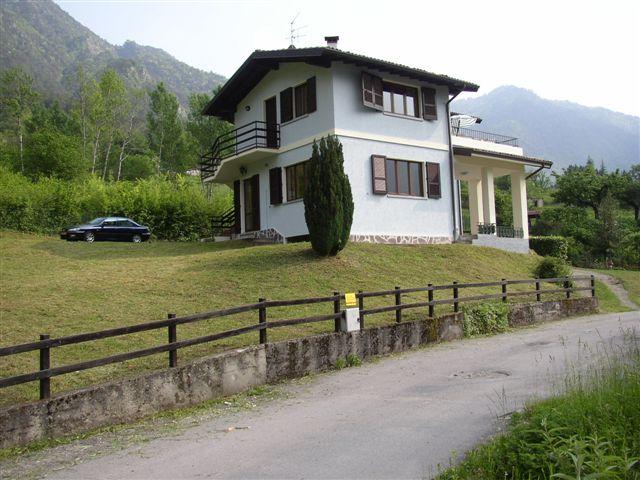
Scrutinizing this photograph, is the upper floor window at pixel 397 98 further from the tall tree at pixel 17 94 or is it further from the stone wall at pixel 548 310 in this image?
the tall tree at pixel 17 94

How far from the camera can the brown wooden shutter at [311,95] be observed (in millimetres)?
22672

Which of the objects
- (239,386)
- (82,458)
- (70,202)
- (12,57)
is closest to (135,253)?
(70,202)

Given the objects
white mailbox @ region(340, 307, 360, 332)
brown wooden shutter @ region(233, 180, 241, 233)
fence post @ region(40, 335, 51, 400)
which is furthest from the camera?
brown wooden shutter @ region(233, 180, 241, 233)

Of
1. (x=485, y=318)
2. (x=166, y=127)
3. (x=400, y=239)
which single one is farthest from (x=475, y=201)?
(x=166, y=127)

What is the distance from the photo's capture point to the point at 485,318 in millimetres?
14758

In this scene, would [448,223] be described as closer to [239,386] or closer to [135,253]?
[135,253]

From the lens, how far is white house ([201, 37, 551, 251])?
22.2m

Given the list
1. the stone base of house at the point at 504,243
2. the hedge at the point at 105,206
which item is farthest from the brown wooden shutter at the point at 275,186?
the hedge at the point at 105,206

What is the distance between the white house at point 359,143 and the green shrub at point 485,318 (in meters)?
7.48

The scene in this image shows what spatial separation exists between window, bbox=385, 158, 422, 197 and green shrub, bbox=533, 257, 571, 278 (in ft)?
19.3

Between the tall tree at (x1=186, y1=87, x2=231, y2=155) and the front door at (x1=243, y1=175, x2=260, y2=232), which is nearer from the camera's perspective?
the front door at (x1=243, y1=175, x2=260, y2=232)

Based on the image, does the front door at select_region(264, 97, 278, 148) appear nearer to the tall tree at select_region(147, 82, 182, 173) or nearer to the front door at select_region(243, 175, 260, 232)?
the front door at select_region(243, 175, 260, 232)

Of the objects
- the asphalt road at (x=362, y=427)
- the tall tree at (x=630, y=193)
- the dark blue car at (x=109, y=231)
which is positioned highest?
the tall tree at (x=630, y=193)

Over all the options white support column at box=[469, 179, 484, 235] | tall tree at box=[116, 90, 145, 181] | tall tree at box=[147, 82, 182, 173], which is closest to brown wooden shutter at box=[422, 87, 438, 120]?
white support column at box=[469, 179, 484, 235]
